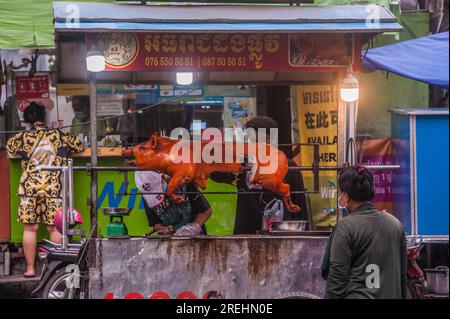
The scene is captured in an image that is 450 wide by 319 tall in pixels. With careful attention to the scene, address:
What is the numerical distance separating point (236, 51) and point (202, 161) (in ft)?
3.38

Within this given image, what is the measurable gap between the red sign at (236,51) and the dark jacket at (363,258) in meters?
2.01

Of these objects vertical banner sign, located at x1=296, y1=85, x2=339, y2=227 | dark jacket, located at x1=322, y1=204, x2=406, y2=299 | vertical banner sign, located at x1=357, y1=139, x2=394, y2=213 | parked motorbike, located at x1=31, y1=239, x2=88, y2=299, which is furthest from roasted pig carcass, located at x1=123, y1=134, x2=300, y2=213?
vertical banner sign, located at x1=357, y1=139, x2=394, y2=213

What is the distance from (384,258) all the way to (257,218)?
8.50 feet

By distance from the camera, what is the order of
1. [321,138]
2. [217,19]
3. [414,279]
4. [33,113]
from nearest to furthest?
[217,19]
[414,279]
[33,113]
[321,138]

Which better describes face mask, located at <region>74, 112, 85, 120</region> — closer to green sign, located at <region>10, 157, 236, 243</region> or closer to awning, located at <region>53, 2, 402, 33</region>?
green sign, located at <region>10, 157, 236, 243</region>

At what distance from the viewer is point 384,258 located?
18.5 ft

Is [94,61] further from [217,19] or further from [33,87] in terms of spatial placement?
[33,87]

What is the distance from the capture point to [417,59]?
774 centimetres

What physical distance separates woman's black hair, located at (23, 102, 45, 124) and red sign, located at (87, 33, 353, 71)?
2.51m

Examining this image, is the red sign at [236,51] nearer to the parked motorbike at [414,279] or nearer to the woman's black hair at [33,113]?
the parked motorbike at [414,279]

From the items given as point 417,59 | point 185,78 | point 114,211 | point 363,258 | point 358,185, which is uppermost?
point 417,59

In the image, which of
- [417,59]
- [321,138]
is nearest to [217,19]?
[417,59]
